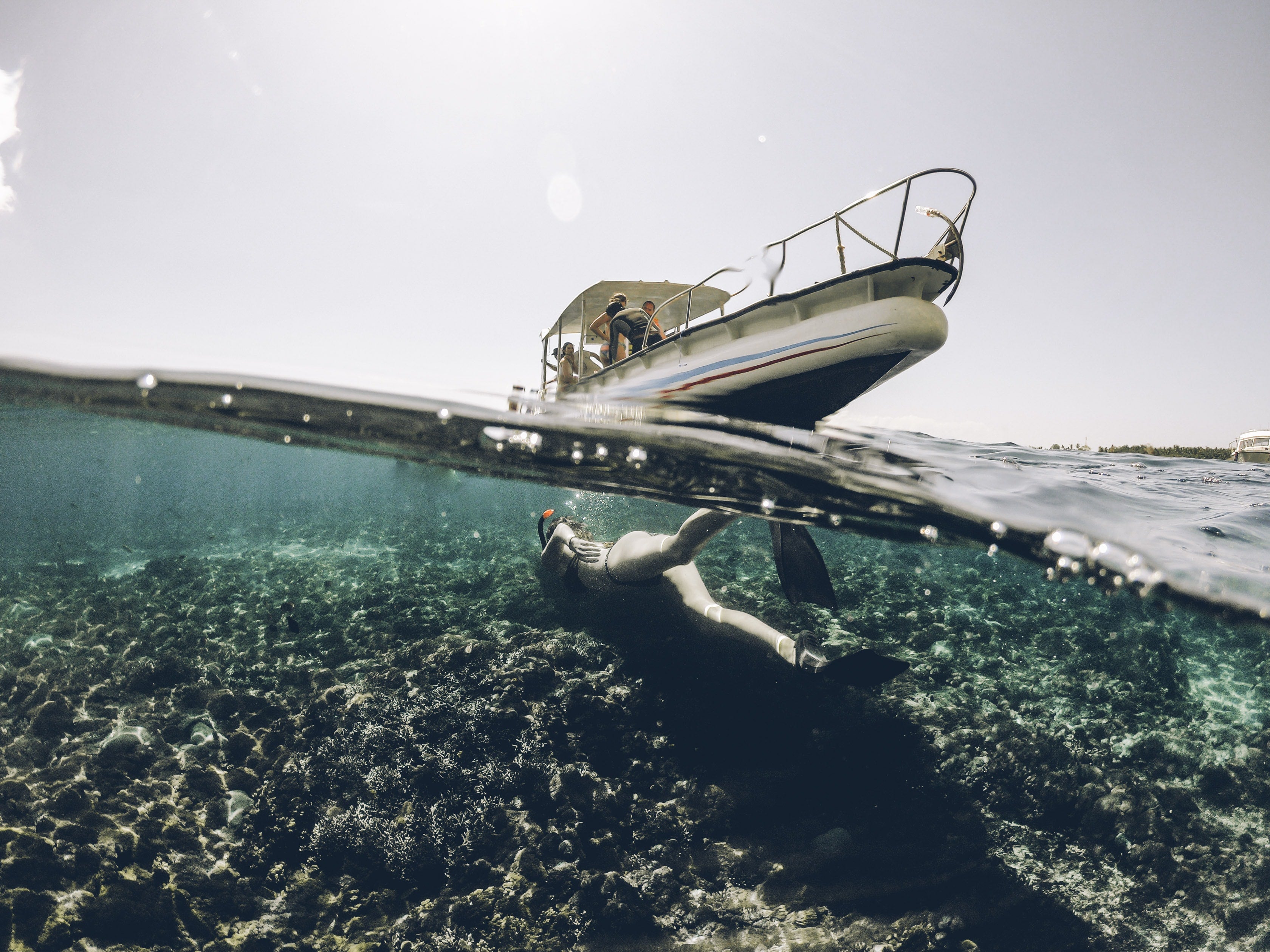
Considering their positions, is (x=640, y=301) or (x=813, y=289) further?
(x=640, y=301)

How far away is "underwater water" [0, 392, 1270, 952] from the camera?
12.6 feet

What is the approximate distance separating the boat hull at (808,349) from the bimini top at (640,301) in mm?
3204

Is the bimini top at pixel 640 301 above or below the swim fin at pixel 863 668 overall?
above

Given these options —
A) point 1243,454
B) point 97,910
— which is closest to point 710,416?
point 97,910

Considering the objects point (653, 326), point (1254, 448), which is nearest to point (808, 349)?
point (653, 326)

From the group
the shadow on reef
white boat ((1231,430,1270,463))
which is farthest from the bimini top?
white boat ((1231,430,1270,463))

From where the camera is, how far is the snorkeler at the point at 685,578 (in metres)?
4.80

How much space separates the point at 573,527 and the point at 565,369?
11.8 feet

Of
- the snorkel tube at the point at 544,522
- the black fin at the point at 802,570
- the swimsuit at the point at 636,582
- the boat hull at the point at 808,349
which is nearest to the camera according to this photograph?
the boat hull at the point at 808,349

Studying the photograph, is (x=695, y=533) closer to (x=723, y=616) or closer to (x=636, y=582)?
(x=723, y=616)

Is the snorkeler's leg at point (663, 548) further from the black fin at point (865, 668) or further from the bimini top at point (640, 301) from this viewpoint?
the bimini top at point (640, 301)

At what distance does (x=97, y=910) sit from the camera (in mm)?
3510

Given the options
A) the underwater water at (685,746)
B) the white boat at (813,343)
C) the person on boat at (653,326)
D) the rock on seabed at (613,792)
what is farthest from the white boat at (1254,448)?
the person on boat at (653,326)

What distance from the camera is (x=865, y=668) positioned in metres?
4.71
